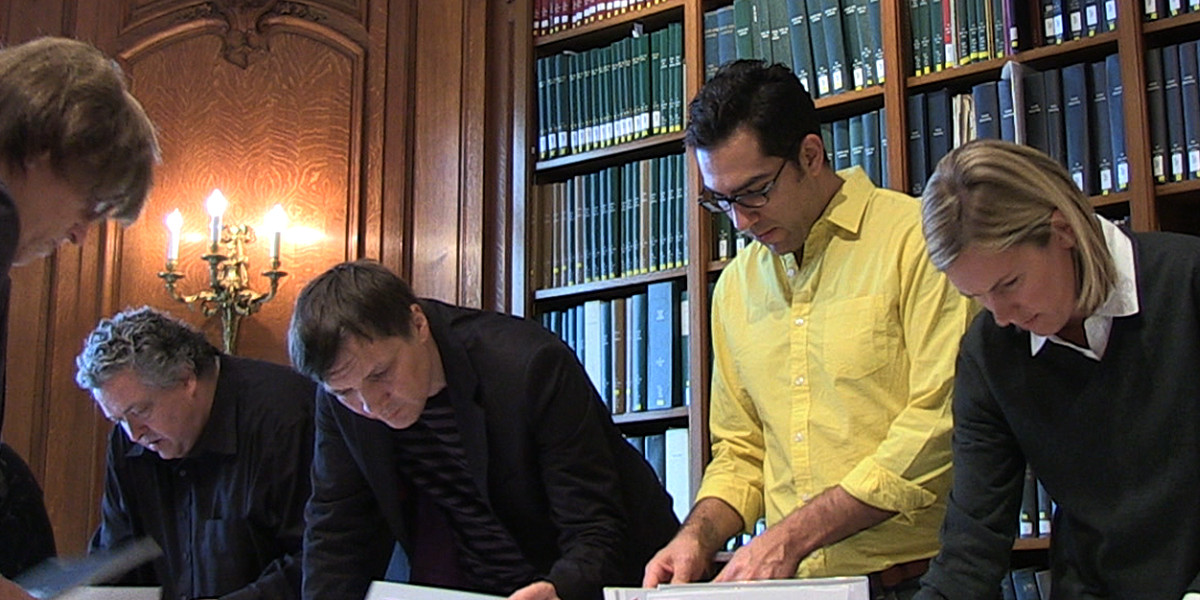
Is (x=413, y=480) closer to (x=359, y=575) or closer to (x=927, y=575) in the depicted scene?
(x=359, y=575)

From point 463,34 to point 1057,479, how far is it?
2.61m

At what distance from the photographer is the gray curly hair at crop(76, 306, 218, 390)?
9.75 feet

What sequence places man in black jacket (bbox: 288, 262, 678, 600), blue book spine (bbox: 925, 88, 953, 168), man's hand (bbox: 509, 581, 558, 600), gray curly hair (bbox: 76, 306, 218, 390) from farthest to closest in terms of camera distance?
blue book spine (bbox: 925, 88, 953, 168)
gray curly hair (bbox: 76, 306, 218, 390)
man in black jacket (bbox: 288, 262, 678, 600)
man's hand (bbox: 509, 581, 558, 600)

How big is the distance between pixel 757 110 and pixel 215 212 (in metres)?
2.32

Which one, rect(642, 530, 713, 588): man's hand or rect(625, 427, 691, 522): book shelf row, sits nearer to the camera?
rect(642, 530, 713, 588): man's hand

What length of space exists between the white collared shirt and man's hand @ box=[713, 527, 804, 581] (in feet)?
1.50

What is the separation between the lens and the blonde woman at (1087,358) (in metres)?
1.79

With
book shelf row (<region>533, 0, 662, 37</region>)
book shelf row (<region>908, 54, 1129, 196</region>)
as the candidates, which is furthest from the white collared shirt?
book shelf row (<region>533, 0, 662, 37</region>)

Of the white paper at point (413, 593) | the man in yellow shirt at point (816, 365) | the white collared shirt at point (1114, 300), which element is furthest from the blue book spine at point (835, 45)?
the white paper at point (413, 593)

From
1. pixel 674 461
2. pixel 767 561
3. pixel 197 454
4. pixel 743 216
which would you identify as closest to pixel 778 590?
pixel 767 561

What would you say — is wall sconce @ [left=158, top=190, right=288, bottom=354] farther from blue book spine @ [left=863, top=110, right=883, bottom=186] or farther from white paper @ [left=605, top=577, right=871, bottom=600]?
white paper @ [left=605, top=577, right=871, bottom=600]

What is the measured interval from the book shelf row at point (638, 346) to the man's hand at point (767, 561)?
1570 mm

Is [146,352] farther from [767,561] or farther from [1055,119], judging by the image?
[1055,119]

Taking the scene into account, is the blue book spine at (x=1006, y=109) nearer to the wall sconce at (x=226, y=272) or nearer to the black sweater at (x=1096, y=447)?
the black sweater at (x=1096, y=447)
